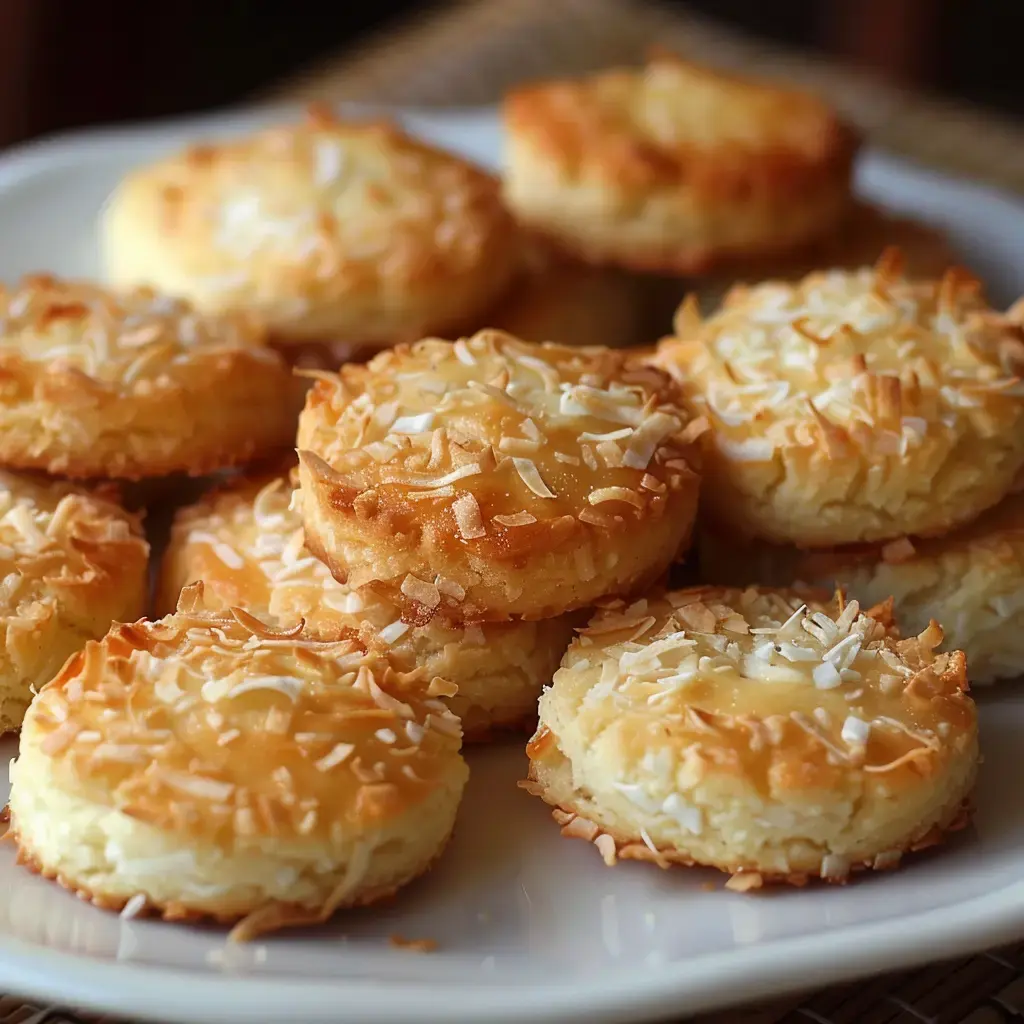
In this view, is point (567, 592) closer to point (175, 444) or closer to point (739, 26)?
point (175, 444)

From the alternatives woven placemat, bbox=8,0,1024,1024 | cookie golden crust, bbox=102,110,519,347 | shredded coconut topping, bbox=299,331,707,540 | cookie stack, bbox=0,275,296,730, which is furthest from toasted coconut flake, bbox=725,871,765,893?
woven placemat, bbox=8,0,1024,1024

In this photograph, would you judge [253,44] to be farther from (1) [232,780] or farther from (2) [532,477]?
(1) [232,780]

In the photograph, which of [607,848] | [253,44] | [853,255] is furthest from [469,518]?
[253,44]

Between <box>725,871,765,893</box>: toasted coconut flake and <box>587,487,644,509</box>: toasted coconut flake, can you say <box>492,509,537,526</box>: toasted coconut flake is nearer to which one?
<box>587,487,644,509</box>: toasted coconut flake

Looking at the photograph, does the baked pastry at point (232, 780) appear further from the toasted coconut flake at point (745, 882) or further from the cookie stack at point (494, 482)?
the toasted coconut flake at point (745, 882)

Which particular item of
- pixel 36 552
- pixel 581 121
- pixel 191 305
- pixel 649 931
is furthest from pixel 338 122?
pixel 649 931
